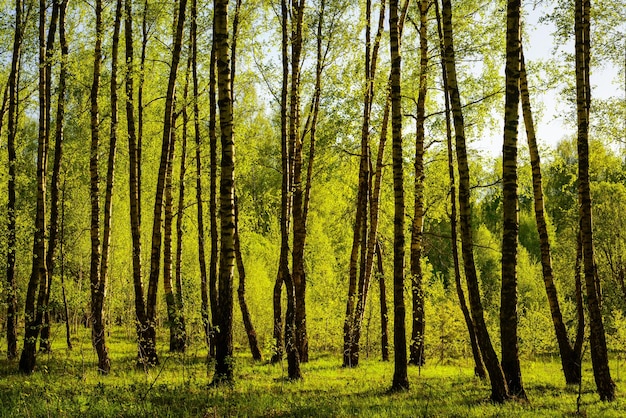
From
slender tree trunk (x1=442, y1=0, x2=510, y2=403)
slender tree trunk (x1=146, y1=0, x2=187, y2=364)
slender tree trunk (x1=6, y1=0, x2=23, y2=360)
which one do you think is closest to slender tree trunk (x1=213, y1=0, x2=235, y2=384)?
slender tree trunk (x1=146, y1=0, x2=187, y2=364)

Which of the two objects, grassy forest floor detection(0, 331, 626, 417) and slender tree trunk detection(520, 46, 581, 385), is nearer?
grassy forest floor detection(0, 331, 626, 417)

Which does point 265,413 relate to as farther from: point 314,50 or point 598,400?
point 314,50

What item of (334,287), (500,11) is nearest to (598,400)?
(500,11)

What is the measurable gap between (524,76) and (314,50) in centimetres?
659

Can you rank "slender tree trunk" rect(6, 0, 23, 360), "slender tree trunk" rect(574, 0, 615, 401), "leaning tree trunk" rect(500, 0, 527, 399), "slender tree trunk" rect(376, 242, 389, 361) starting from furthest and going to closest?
"slender tree trunk" rect(376, 242, 389, 361) → "slender tree trunk" rect(6, 0, 23, 360) → "slender tree trunk" rect(574, 0, 615, 401) → "leaning tree trunk" rect(500, 0, 527, 399)

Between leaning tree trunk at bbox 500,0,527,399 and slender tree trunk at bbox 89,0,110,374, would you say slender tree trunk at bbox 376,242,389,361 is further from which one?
leaning tree trunk at bbox 500,0,527,399

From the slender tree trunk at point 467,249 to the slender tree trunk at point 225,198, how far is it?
3.89m

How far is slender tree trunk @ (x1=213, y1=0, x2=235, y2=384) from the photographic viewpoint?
397 inches

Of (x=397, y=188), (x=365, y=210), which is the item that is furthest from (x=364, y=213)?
(x=397, y=188)

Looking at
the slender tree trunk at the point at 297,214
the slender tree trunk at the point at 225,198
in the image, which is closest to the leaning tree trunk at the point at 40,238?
the slender tree trunk at the point at 225,198

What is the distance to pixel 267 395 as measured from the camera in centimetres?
959

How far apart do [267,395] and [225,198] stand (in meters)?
3.49

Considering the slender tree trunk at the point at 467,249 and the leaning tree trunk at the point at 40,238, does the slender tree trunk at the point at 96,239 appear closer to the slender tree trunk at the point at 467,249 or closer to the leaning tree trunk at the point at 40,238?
the leaning tree trunk at the point at 40,238

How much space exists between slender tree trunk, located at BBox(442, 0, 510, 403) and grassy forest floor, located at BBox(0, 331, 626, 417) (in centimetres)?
41
